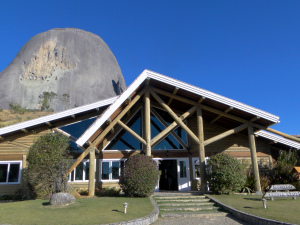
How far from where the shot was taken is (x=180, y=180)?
15695mm

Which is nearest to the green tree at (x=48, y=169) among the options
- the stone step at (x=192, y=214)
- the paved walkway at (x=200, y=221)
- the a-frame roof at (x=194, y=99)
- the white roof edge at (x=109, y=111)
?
the white roof edge at (x=109, y=111)

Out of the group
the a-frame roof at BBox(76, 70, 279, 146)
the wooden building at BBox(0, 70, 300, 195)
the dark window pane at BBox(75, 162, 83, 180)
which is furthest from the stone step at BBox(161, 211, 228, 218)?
the dark window pane at BBox(75, 162, 83, 180)

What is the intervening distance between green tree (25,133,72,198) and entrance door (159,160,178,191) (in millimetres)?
7025

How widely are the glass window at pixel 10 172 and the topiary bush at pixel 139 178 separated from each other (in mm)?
6754

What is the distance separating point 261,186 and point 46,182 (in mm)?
11387

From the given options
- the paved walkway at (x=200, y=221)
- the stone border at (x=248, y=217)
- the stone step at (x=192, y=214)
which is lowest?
the paved walkway at (x=200, y=221)

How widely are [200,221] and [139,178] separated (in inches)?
158

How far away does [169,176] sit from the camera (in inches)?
647

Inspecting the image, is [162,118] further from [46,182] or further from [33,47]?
[33,47]

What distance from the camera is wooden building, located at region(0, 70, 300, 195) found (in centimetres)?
1314

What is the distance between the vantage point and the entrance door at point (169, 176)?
16.1 m

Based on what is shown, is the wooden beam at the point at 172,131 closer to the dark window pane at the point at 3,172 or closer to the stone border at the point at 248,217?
the stone border at the point at 248,217

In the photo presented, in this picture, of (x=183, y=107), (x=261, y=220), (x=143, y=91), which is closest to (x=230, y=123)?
(x=183, y=107)

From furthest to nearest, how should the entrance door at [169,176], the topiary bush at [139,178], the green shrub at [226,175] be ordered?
the entrance door at [169,176] < the green shrub at [226,175] < the topiary bush at [139,178]
